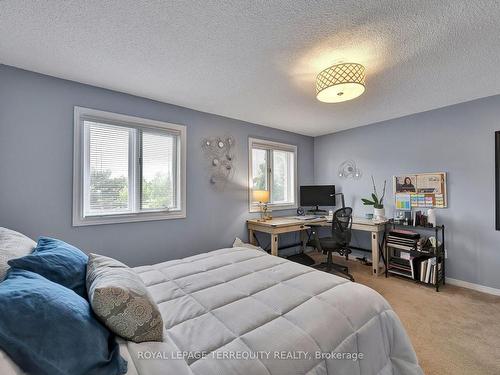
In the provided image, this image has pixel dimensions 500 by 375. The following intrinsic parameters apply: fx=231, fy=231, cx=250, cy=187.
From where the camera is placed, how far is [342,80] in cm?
191

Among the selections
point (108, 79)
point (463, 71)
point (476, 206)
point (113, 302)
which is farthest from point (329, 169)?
point (113, 302)

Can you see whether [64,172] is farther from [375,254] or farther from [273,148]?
[375,254]

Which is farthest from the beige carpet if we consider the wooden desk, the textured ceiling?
the textured ceiling

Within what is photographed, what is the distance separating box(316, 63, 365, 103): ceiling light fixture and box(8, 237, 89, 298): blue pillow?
2170 mm

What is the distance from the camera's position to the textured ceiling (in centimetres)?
147

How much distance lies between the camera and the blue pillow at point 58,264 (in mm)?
1000

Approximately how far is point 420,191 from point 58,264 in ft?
13.5

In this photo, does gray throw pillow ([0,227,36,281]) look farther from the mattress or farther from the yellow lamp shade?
the yellow lamp shade

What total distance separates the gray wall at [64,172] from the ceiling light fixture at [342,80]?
1.86m

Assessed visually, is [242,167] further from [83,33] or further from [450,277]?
[450,277]

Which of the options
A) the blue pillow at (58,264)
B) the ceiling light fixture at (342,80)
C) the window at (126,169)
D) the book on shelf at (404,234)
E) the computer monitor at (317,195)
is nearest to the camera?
the blue pillow at (58,264)

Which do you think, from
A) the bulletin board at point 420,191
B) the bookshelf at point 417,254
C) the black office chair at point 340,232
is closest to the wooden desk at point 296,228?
the bookshelf at point 417,254

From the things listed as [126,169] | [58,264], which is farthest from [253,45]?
[126,169]

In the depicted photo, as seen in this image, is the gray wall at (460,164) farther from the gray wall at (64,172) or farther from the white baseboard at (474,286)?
the gray wall at (64,172)
